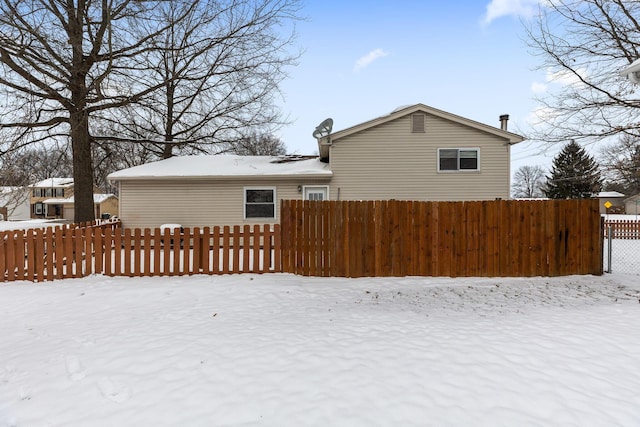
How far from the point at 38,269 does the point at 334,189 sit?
8.75 metres

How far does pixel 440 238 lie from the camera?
7.38 meters

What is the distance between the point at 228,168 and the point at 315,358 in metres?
10.8

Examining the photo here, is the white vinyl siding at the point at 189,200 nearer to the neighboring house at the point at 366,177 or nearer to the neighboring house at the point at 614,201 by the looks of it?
the neighboring house at the point at 366,177

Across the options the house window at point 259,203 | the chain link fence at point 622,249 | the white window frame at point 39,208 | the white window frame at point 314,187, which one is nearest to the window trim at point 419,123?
the white window frame at point 314,187

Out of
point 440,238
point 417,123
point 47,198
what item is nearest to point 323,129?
point 417,123

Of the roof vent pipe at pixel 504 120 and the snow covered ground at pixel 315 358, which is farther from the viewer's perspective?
the roof vent pipe at pixel 504 120

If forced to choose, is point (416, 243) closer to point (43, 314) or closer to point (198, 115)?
point (43, 314)

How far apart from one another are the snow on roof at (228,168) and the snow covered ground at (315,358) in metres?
6.85

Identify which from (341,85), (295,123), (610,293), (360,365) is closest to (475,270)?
(610,293)

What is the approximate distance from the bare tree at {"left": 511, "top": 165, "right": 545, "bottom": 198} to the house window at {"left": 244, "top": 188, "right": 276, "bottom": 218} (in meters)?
85.0

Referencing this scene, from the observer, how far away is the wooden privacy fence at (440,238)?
23.7 feet

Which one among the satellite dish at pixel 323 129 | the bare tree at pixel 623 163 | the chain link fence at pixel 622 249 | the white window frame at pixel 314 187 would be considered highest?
the satellite dish at pixel 323 129

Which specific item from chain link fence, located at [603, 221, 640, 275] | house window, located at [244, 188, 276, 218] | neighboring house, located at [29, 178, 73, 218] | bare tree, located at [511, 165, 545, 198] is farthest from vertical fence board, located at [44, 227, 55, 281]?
bare tree, located at [511, 165, 545, 198]

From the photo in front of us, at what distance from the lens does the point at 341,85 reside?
53.7ft
